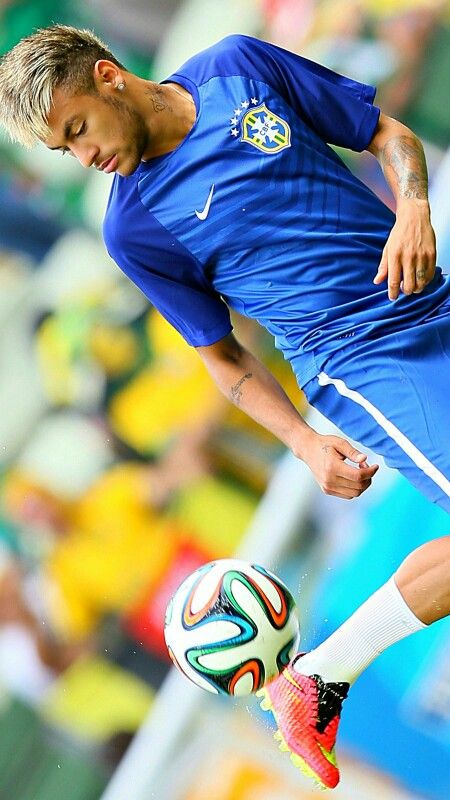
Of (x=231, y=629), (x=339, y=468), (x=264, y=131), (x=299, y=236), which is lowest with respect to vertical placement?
(x=231, y=629)

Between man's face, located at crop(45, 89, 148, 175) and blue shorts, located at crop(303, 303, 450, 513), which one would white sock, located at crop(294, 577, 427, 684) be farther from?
man's face, located at crop(45, 89, 148, 175)

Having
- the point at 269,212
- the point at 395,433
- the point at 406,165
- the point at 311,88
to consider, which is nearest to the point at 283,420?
the point at 395,433

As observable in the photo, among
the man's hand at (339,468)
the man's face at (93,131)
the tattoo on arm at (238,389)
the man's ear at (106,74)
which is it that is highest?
the man's ear at (106,74)

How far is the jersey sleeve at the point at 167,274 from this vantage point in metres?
2.08

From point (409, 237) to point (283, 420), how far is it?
444 millimetres

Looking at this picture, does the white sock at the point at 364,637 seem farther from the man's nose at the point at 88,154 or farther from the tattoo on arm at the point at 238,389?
the man's nose at the point at 88,154

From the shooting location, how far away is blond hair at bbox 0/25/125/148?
1.92 metres

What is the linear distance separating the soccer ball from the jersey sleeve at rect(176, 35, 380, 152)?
87 cm

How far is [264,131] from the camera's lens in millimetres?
1988

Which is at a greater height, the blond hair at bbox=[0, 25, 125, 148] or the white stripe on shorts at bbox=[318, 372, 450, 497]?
the blond hair at bbox=[0, 25, 125, 148]

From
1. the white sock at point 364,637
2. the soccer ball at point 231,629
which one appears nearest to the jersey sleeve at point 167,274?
the soccer ball at point 231,629

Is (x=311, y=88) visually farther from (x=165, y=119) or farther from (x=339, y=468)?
(x=339, y=468)

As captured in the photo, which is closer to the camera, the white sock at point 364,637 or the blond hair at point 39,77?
the blond hair at point 39,77

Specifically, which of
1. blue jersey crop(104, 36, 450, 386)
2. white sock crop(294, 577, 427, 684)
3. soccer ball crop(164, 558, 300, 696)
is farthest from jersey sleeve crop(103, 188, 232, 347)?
white sock crop(294, 577, 427, 684)
